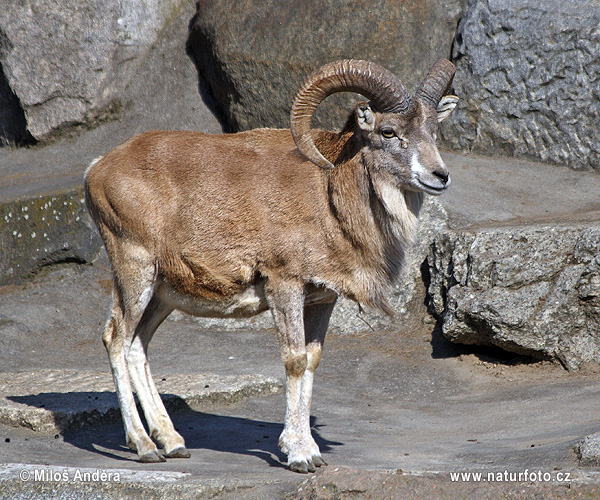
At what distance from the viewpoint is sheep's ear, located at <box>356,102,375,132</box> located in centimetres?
599

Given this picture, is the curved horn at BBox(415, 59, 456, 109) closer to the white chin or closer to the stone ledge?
the white chin

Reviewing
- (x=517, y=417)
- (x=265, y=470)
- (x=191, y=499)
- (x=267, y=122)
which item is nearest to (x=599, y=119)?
(x=267, y=122)

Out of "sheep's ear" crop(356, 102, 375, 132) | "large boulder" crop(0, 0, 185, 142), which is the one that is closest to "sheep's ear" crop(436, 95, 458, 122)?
"sheep's ear" crop(356, 102, 375, 132)

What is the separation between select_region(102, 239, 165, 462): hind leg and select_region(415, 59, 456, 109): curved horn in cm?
257

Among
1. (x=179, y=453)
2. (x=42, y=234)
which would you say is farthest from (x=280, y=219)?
(x=42, y=234)

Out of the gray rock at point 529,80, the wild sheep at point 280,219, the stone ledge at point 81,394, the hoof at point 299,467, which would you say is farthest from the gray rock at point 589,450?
the gray rock at point 529,80

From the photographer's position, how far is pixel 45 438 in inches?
272

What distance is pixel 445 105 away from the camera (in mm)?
6508

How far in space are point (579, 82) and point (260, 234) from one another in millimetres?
8072

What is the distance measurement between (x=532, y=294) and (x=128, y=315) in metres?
4.98

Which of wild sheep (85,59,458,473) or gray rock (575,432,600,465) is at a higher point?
wild sheep (85,59,458,473)

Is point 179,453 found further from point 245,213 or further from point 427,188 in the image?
point 427,188

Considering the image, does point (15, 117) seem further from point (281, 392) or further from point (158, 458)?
point (158, 458)

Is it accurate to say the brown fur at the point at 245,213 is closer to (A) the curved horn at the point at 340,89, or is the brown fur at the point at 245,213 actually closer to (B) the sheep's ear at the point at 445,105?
(A) the curved horn at the point at 340,89
